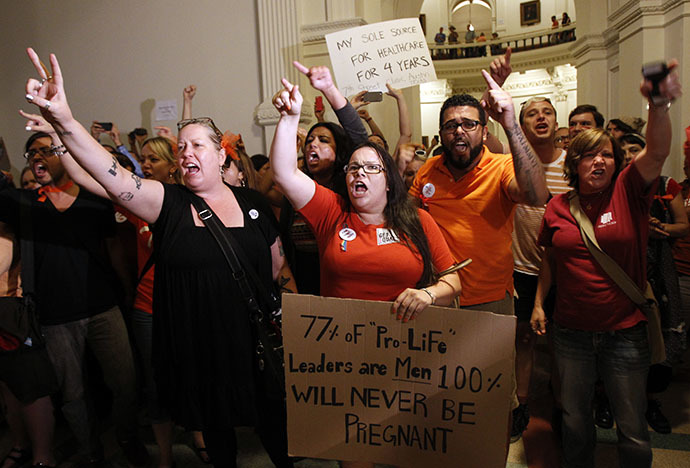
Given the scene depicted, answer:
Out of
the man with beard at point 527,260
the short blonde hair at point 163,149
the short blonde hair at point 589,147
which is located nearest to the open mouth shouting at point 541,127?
the man with beard at point 527,260

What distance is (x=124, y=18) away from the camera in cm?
587

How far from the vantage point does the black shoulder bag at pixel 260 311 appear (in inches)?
74.6

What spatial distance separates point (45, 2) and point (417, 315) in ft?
23.0

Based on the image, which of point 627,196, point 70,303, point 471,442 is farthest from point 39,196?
point 627,196

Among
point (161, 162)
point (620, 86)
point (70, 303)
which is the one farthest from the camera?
point (620, 86)

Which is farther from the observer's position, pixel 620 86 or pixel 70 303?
pixel 620 86

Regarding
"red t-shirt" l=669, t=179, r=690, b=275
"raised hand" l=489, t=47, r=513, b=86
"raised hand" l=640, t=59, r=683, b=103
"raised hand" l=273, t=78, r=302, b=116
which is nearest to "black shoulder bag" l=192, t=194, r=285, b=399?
"raised hand" l=273, t=78, r=302, b=116

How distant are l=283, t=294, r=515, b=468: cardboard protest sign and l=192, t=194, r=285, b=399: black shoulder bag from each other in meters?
0.21

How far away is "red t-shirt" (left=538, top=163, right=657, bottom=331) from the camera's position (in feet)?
6.67

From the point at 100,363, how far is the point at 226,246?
138 centimetres

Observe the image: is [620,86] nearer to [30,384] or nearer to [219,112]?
[219,112]

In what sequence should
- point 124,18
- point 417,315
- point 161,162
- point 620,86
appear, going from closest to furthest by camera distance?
point 417,315
point 161,162
point 620,86
point 124,18

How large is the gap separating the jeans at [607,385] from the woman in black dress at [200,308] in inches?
54.1

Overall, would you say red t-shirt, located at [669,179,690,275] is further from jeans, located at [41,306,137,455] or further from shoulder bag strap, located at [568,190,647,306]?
jeans, located at [41,306,137,455]
